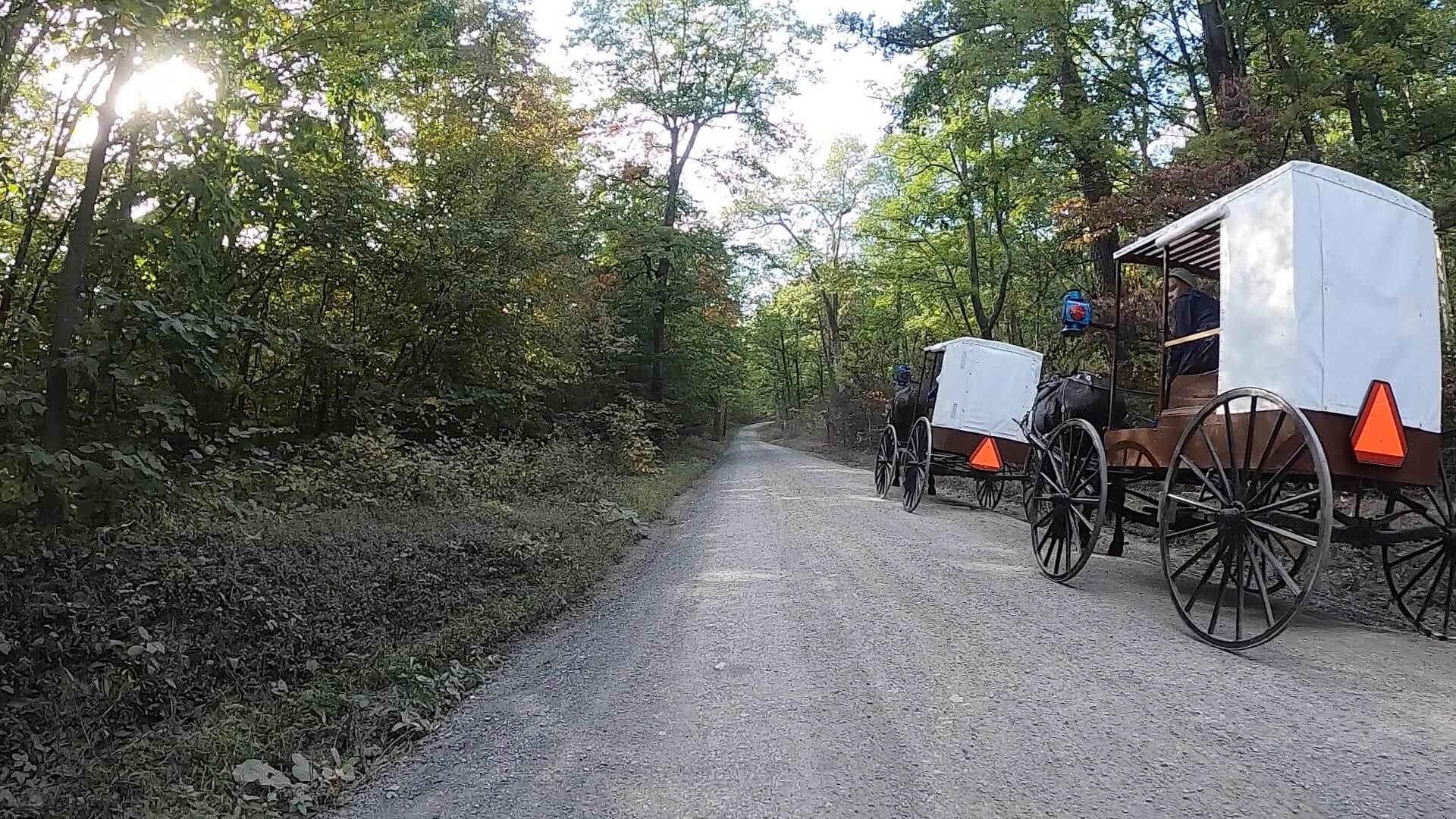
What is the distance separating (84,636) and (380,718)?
1.76 meters

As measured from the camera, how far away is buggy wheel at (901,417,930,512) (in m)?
10.6

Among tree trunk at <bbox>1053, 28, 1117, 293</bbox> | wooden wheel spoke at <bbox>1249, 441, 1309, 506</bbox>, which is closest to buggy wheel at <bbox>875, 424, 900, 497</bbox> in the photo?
tree trunk at <bbox>1053, 28, 1117, 293</bbox>

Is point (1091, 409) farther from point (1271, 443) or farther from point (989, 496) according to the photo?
point (989, 496)

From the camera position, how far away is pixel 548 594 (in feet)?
19.9

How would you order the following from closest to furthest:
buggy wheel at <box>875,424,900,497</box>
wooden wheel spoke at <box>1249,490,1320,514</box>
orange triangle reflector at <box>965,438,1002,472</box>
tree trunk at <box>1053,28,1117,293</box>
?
wooden wheel spoke at <box>1249,490,1320,514</box> < orange triangle reflector at <box>965,438,1002,472</box> < tree trunk at <box>1053,28,1117,293</box> < buggy wheel at <box>875,424,900,497</box>

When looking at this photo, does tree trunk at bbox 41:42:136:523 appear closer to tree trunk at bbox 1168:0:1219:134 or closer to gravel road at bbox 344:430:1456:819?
gravel road at bbox 344:430:1456:819

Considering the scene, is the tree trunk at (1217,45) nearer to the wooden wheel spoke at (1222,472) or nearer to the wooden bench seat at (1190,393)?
the wooden bench seat at (1190,393)

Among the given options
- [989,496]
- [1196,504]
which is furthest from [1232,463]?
[989,496]

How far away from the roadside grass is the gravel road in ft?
1.18

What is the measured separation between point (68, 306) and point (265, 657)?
95.8 inches

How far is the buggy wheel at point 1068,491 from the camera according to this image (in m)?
5.66

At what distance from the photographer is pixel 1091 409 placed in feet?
22.2

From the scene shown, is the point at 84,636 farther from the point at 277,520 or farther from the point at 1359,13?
the point at 1359,13

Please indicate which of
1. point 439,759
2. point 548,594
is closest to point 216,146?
point 548,594
